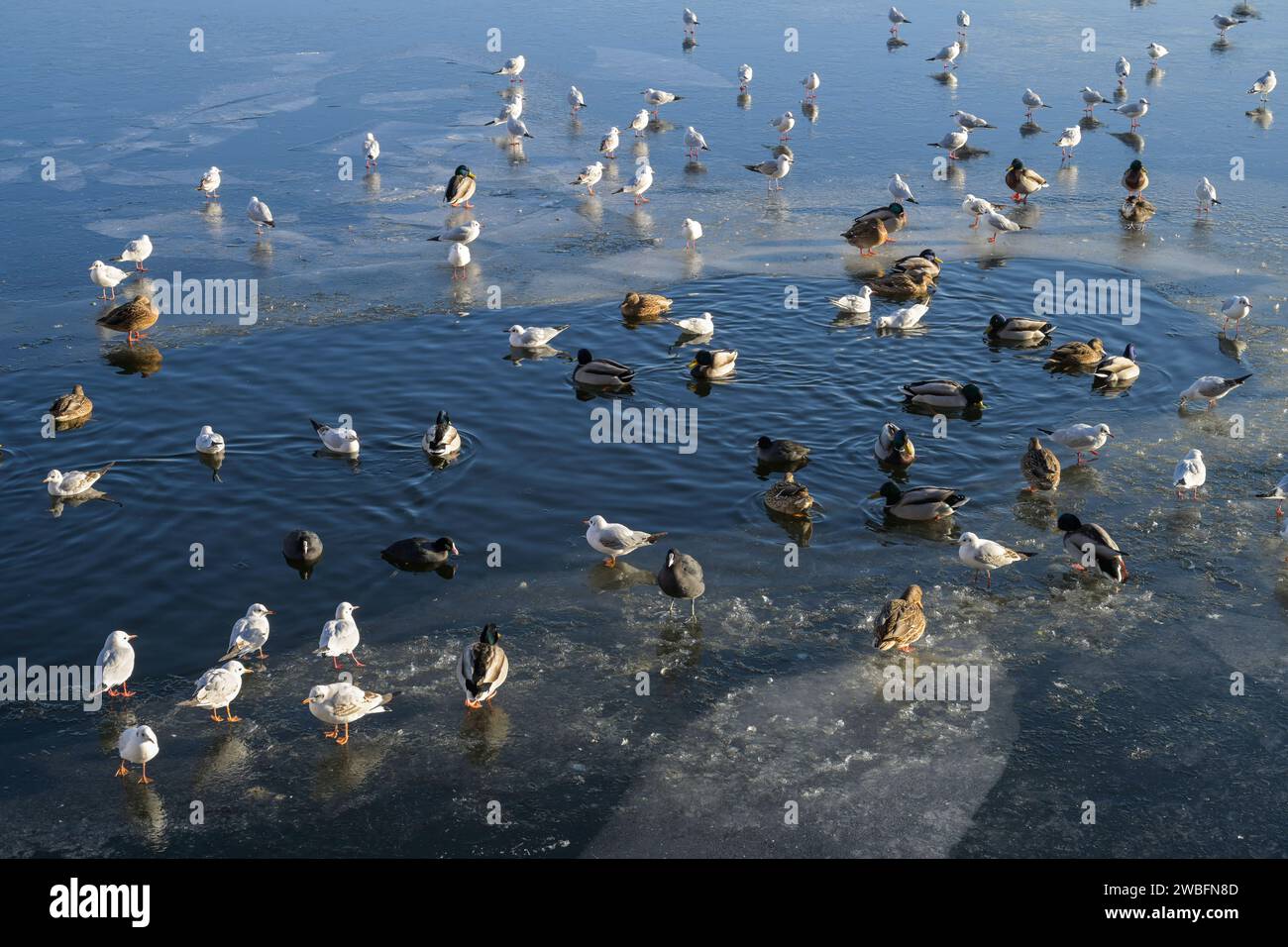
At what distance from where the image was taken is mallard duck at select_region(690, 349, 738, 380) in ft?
60.0

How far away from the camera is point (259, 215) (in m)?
23.5

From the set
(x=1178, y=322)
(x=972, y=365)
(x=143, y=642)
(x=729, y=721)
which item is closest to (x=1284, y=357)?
(x=1178, y=322)

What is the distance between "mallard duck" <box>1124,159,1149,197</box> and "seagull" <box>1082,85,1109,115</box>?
6.24 meters

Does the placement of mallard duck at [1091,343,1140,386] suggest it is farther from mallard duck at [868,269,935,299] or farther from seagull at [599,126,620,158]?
seagull at [599,126,620,158]

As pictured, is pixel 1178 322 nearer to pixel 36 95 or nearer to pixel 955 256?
pixel 955 256

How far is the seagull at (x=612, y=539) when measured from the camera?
13758 mm

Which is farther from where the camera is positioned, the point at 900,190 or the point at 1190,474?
the point at 900,190

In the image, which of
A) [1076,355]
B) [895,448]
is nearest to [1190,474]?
[895,448]

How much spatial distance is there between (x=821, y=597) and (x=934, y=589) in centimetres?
122

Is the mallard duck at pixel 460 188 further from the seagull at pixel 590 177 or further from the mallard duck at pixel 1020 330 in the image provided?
the mallard duck at pixel 1020 330

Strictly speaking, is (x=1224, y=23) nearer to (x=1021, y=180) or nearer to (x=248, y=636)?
(x=1021, y=180)

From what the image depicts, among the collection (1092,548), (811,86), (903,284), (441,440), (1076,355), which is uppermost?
(811,86)

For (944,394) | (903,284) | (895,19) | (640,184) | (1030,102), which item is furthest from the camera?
(895,19)

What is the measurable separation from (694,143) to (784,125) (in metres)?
2.23
